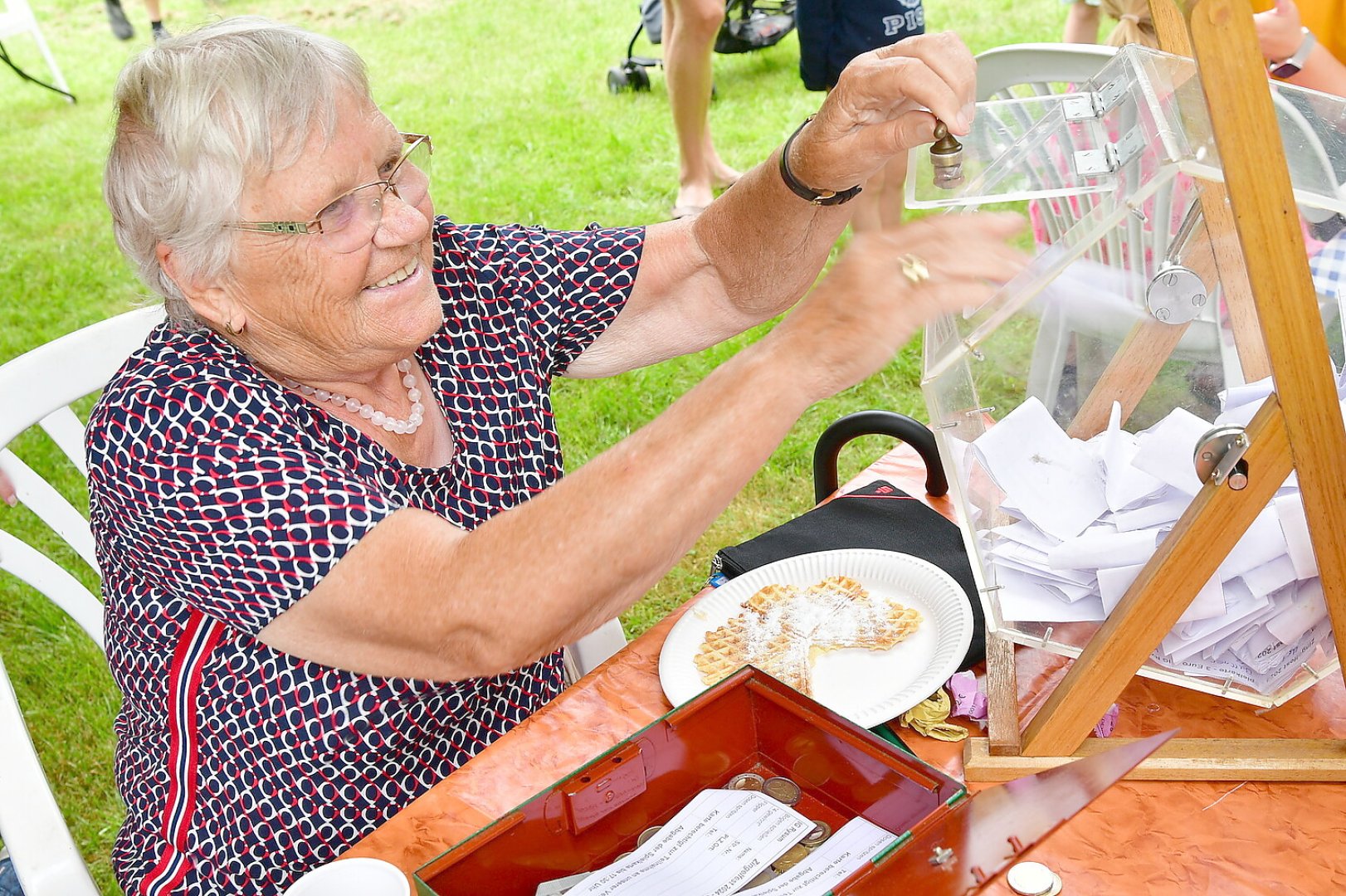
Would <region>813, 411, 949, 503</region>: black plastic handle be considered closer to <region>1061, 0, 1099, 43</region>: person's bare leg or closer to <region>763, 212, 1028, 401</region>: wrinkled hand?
<region>763, 212, 1028, 401</region>: wrinkled hand

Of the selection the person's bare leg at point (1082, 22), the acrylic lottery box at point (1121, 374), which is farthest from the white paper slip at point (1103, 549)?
the person's bare leg at point (1082, 22)

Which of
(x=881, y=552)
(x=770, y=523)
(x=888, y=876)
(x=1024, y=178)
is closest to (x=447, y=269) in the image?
(x=881, y=552)

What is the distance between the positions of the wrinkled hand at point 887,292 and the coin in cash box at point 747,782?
363mm

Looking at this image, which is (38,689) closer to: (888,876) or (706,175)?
(888,876)

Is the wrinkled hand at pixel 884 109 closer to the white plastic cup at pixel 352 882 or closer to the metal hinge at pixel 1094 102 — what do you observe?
the metal hinge at pixel 1094 102

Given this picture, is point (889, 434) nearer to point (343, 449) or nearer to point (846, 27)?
point (343, 449)

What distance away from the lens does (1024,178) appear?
1.18 meters

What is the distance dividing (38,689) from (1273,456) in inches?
118

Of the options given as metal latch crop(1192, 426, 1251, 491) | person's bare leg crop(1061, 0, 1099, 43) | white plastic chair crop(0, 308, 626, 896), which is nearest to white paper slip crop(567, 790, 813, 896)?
metal latch crop(1192, 426, 1251, 491)

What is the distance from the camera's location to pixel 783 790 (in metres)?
1.14

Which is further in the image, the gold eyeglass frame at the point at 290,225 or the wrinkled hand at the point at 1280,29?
the wrinkled hand at the point at 1280,29

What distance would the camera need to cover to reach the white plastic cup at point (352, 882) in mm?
1023

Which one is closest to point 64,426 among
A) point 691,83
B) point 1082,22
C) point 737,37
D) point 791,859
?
point 791,859

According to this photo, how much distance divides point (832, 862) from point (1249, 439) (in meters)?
0.49
